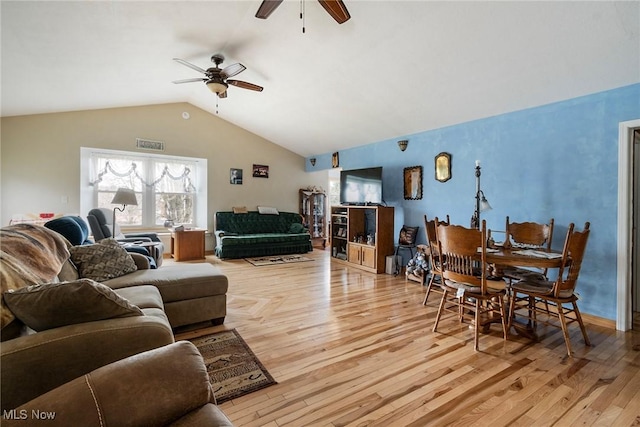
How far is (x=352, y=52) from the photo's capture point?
3.31 m

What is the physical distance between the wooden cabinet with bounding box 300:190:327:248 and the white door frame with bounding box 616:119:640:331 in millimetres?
5836

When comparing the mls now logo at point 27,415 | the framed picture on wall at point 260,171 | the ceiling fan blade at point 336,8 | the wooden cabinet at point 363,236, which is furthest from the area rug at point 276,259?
the mls now logo at point 27,415

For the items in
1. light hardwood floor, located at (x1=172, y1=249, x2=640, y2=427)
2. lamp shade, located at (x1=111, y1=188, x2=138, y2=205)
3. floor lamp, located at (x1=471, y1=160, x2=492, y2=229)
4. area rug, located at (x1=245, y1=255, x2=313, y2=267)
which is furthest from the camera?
area rug, located at (x1=245, y1=255, x2=313, y2=267)

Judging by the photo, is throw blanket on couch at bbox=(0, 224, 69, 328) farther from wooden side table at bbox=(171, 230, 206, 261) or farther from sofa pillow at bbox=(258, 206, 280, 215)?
sofa pillow at bbox=(258, 206, 280, 215)

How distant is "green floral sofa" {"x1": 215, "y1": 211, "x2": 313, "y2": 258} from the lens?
5961 mm

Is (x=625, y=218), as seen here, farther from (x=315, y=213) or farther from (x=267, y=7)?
(x=315, y=213)

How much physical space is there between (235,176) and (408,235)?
4293mm

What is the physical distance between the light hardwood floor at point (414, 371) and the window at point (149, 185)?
Answer: 4046 mm

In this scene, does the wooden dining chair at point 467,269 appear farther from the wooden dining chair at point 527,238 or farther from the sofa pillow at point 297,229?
the sofa pillow at point 297,229

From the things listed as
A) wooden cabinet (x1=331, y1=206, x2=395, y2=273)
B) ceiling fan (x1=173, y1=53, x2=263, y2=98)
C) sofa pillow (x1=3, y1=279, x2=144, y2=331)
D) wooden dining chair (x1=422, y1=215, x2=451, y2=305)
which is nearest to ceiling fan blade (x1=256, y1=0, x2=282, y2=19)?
ceiling fan (x1=173, y1=53, x2=263, y2=98)

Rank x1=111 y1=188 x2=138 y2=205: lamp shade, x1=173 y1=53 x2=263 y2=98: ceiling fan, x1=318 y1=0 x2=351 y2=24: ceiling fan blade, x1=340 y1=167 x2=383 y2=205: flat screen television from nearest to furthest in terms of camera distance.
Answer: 1. x1=318 y1=0 x2=351 y2=24: ceiling fan blade
2. x1=173 y1=53 x2=263 y2=98: ceiling fan
3. x1=111 y1=188 x2=138 y2=205: lamp shade
4. x1=340 y1=167 x2=383 y2=205: flat screen television

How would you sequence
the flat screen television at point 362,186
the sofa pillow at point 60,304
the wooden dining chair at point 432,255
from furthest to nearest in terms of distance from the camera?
the flat screen television at point 362,186
the wooden dining chair at point 432,255
the sofa pillow at point 60,304

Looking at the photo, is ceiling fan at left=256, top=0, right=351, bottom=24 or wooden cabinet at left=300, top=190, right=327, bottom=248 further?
wooden cabinet at left=300, top=190, right=327, bottom=248

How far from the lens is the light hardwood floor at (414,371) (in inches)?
63.0
